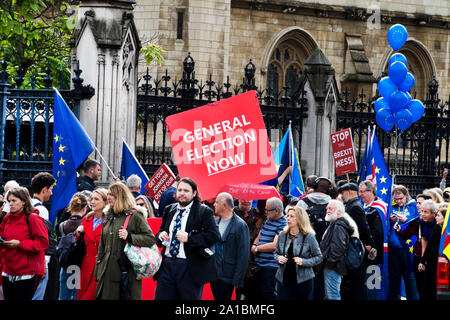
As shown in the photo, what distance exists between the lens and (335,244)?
12.4 meters

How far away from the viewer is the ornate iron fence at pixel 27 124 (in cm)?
1516

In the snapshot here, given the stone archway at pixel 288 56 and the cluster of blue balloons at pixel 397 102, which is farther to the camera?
the stone archway at pixel 288 56

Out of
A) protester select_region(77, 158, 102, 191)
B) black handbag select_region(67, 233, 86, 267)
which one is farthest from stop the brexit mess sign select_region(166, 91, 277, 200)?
protester select_region(77, 158, 102, 191)

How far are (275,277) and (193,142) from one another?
1.94m

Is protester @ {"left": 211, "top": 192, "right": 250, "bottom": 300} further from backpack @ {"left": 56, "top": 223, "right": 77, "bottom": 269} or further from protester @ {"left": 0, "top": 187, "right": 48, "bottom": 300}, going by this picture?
protester @ {"left": 0, "top": 187, "right": 48, "bottom": 300}

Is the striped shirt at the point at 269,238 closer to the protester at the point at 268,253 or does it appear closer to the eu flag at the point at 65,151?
the protester at the point at 268,253

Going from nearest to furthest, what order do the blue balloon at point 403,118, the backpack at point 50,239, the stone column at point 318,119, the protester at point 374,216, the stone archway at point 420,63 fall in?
the backpack at point 50,239 < the protester at point 374,216 < the blue balloon at point 403,118 < the stone column at point 318,119 < the stone archway at point 420,63

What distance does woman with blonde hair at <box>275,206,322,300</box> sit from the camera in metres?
12.0

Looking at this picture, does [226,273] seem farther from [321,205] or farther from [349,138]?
[349,138]

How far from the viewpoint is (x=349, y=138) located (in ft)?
55.3

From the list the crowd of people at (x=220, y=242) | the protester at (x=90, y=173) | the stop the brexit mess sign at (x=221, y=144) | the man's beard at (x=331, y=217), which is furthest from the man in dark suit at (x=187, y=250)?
the protester at (x=90, y=173)

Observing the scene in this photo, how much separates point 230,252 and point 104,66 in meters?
4.85

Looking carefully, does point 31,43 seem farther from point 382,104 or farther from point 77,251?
point 77,251

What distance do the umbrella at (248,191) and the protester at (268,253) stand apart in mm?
215
